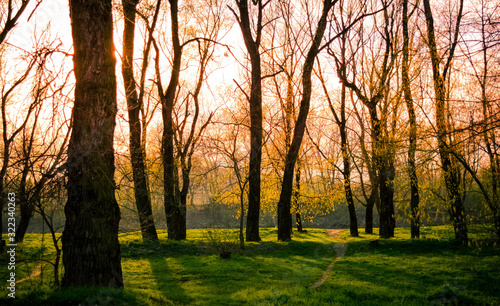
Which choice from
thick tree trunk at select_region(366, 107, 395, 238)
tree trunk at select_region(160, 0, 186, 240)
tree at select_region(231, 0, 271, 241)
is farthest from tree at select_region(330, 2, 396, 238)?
tree trunk at select_region(160, 0, 186, 240)

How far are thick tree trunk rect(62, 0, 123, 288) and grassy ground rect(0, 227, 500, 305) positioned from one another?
550 millimetres

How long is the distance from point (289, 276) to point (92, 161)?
246 inches

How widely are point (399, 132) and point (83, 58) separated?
11.7 m

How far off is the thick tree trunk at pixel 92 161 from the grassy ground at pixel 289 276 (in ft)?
1.80

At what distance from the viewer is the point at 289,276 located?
30.4 ft

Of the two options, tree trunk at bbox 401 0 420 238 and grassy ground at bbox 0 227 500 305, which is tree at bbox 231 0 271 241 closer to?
grassy ground at bbox 0 227 500 305

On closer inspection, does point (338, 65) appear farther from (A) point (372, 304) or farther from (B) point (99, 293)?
(B) point (99, 293)

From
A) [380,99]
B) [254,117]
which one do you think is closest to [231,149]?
[254,117]

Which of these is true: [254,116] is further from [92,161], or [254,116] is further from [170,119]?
[92,161]

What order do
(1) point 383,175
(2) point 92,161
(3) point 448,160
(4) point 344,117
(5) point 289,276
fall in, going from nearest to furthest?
1. (2) point 92,161
2. (5) point 289,276
3. (3) point 448,160
4. (1) point 383,175
5. (4) point 344,117

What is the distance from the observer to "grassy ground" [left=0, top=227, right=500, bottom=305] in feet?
20.8

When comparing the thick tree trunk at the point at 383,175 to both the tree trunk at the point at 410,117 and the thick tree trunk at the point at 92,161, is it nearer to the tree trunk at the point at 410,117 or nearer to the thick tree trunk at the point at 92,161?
the tree trunk at the point at 410,117

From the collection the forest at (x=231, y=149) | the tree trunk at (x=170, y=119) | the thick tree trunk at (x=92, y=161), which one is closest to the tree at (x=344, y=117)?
the forest at (x=231, y=149)

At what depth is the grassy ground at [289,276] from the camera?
6331 millimetres
